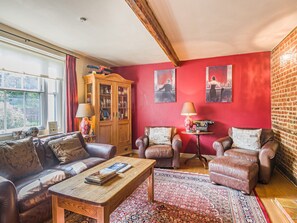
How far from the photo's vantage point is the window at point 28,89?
259cm

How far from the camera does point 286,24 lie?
2.42 metres

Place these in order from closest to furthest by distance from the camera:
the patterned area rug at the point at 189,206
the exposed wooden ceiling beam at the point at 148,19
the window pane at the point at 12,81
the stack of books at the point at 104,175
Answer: the stack of books at the point at 104,175 < the exposed wooden ceiling beam at the point at 148,19 < the patterned area rug at the point at 189,206 < the window pane at the point at 12,81

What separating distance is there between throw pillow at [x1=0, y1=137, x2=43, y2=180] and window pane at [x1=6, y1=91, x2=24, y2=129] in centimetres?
70

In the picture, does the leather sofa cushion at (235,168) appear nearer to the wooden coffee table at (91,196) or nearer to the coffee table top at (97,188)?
the coffee table top at (97,188)

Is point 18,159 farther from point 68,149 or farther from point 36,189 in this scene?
point 68,149

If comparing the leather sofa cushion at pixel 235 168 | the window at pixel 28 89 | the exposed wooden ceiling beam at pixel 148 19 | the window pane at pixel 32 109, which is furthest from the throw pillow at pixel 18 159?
the leather sofa cushion at pixel 235 168

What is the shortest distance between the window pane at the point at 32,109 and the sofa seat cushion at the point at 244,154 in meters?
3.37

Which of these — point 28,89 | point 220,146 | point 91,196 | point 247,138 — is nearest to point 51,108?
point 28,89

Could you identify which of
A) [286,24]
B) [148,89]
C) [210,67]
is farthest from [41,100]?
[286,24]

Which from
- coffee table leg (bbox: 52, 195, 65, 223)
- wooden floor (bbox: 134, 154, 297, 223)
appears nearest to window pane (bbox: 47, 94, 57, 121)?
coffee table leg (bbox: 52, 195, 65, 223)

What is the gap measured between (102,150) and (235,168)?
202 centimetres

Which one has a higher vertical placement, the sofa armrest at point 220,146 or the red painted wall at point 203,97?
the red painted wall at point 203,97

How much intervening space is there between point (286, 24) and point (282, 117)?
153 cm

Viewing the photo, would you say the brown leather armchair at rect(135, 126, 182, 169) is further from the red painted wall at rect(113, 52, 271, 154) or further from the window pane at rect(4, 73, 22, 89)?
the window pane at rect(4, 73, 22, 89)
